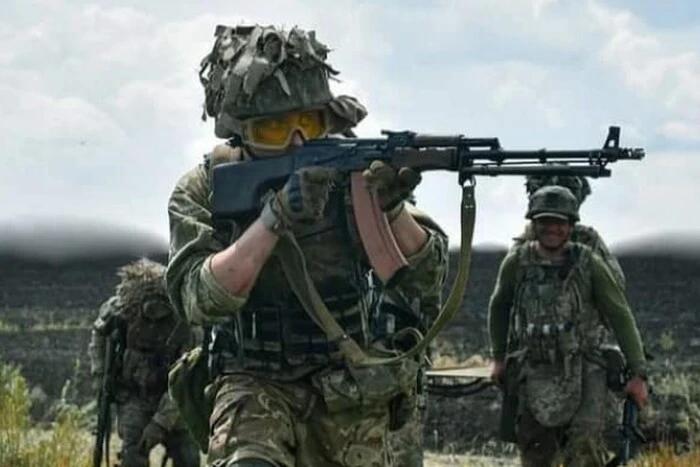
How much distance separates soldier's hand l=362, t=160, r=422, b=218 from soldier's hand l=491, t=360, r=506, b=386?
4.96m

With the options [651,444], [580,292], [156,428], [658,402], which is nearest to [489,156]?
[580,292]

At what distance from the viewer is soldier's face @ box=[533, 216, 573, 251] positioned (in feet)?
39.0

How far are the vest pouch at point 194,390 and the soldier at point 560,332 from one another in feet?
13.9

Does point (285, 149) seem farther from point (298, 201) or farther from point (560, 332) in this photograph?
point (560, 332)

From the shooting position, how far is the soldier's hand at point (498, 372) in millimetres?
12336

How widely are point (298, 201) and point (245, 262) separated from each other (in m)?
0.29

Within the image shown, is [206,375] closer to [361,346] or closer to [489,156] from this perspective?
[361,346]

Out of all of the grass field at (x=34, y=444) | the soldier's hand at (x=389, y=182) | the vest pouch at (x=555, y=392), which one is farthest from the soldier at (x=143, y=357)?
the soldier's hand at (x=389, y=182)

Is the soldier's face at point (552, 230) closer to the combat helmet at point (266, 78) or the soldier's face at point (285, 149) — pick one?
the combat helmet at point (266, 78)

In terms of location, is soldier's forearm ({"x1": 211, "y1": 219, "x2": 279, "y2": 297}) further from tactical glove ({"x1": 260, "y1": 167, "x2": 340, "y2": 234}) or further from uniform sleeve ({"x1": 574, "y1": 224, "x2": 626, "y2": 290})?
uniform sleeve ({"x1": 574, "y1": 224, "x2": 626, "y2": 290})

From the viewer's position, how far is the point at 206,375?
7.91 meters

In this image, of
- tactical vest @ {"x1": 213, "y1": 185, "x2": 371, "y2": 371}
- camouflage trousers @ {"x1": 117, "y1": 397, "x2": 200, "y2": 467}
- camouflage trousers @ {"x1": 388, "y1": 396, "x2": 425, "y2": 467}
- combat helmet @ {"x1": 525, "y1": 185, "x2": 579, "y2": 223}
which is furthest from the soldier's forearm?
camouflage trousers @ {"x1": 117, "y1": 397, "x2": 200, "y2": 467}

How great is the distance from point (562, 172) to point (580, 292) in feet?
16.6

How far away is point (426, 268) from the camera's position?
A: 7730 millimetres
